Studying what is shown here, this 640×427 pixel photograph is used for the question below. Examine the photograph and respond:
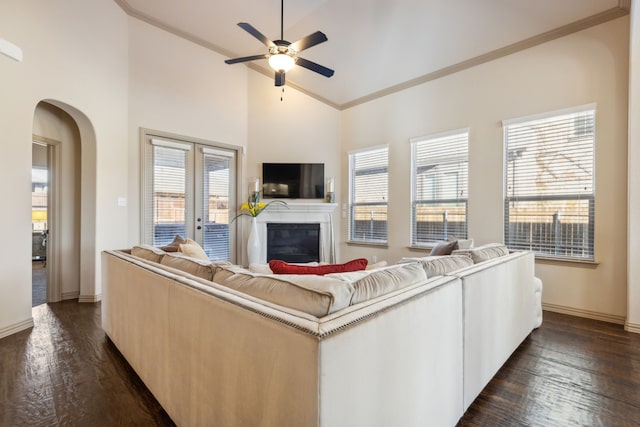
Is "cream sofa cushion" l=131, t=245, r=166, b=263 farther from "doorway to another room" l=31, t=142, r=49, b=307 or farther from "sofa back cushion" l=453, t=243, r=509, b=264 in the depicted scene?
"doorway to another room" l=31, t=142, r=49, b=307

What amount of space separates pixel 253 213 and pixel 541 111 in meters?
4.37

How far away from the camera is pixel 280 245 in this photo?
581 centimetres

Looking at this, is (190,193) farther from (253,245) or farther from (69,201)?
(69,201)

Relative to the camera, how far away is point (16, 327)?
295cm

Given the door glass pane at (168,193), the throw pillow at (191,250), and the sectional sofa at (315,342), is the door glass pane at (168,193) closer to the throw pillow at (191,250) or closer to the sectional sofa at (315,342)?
the throw pillow at (191,250)

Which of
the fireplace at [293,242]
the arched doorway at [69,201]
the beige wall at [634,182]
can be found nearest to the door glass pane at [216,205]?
the fireplace at [293,242]

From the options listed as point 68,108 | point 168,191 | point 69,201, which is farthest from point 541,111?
point 69,201

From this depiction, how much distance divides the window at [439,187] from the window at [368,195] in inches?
24.3

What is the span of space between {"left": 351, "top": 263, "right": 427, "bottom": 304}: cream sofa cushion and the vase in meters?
4.05

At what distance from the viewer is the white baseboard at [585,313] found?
10.8ft

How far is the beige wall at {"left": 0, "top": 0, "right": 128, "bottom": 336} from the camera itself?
2922mm

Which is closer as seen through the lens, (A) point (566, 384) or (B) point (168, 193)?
(A) point (566, 384)

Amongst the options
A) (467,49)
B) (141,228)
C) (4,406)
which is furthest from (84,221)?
→ (467,49)

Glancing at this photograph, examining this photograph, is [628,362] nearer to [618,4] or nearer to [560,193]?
[560,193]
